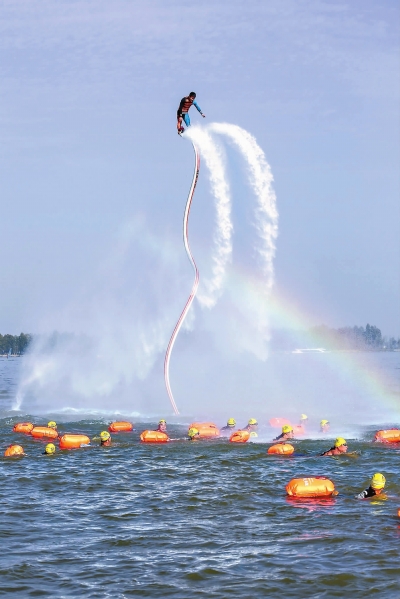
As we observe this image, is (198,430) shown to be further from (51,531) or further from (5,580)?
(5,580)

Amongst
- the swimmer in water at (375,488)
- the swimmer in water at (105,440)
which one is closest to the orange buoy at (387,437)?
the swimmer in water at (375,488)

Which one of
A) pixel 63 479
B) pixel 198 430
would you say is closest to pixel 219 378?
pixel 198 430

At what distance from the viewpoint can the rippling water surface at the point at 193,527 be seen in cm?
1839

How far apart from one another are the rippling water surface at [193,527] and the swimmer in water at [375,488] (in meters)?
0.41

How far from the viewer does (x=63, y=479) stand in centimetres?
3048

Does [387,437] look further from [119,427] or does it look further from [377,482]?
[119,427]

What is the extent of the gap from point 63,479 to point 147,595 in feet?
44.7

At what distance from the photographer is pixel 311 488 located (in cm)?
2636

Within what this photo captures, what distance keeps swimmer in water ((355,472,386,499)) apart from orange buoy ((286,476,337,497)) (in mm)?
1070

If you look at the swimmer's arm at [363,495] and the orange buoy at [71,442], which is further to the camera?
the orange buoy at [71,442]

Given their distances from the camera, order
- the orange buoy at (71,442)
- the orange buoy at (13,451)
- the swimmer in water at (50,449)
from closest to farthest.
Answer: the orange buoy at (13,451), the swimmer in water at (50,449), the orange buoy at (71,442)

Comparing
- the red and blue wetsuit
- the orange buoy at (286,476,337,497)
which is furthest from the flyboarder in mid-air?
the orange buoy at (286,476,337,497)

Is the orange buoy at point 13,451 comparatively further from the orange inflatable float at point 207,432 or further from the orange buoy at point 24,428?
the orange inflatable float at point 207,432

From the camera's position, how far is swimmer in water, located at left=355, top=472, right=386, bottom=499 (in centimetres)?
2612
